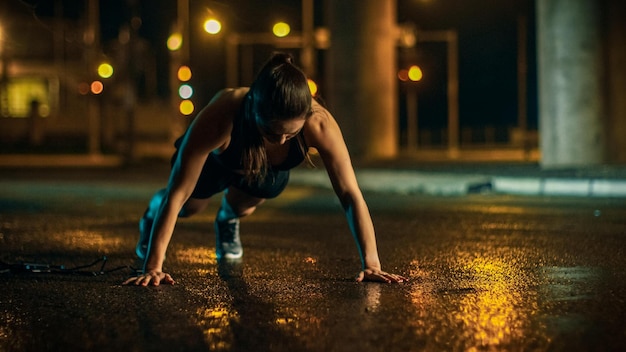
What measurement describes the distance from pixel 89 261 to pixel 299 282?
1.99m

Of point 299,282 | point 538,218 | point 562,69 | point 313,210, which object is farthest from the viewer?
point 562,69

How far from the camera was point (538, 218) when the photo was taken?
35.6ft

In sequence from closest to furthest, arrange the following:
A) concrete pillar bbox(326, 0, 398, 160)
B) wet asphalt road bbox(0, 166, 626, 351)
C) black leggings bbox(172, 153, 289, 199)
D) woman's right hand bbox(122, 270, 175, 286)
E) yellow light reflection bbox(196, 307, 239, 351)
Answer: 1. yellow light reflection bbox(196, 307, 239, 351)
2. wet asphalt road bbox(0, 166, 626, 351)
3. woman's right hand bbox(122, 270, 175, 286)
4. black leggings bbox(172, 153, 289, 199)
5. concrete pillar bbox(326, 0, 398, 160)

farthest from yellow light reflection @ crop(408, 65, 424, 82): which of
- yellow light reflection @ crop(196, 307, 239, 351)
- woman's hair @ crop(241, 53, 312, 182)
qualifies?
yellow light reflection @ crop(196, 307, 239, 351)

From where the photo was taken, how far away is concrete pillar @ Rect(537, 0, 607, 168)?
1909cm

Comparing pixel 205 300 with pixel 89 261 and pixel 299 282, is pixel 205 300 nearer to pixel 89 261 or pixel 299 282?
pixel 299 282

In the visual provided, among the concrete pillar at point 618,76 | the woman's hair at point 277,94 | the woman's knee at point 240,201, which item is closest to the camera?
the woman's hair at point 277,94

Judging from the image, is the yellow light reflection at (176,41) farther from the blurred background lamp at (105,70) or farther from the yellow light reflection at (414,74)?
the yellow light reflection at (414,74)

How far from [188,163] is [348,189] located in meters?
0.91

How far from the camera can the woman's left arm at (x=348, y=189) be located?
5797 millimetres

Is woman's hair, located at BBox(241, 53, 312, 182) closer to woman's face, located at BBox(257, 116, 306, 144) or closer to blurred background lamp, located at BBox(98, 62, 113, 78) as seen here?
woman's face, located at BBox(257, 116, 306, 144)

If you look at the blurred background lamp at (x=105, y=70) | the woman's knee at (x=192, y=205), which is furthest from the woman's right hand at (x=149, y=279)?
the blurred background lamp at (x=105, y=70)

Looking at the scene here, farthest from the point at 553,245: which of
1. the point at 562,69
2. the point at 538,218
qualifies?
the point at 562,69

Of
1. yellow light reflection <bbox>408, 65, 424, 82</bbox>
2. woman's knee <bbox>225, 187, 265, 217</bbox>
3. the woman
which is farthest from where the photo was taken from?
yellow light reflection <bbox>408, 65, 424, 82</bbox>
